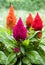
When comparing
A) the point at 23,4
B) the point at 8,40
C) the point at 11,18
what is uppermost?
the point at 23,4

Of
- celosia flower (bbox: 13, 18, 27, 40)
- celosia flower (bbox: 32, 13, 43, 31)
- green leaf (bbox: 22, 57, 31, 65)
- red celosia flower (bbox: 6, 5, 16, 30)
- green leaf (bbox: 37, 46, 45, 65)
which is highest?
red celosia flower (bbox: 6, 5, 16, 30)

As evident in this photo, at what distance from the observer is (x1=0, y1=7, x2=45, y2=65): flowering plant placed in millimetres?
3754

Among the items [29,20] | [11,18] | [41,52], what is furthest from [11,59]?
[29,20]

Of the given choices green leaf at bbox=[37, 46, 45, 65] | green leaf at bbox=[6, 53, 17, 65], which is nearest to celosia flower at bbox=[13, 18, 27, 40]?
green leaf at bbox=[6, 53, 17, 65]

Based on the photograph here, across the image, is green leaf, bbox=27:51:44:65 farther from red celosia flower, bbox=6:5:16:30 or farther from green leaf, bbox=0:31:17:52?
red celosia flower, bbox=6:5:16:30

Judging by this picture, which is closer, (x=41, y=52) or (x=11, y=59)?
(x=11, y=59)

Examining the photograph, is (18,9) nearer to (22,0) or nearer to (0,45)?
(22,0)

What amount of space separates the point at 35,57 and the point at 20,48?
0.23 m

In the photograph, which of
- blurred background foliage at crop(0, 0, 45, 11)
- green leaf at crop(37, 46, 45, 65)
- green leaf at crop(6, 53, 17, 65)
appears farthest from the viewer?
blurred background foliage at crop(0, 0, 45, 11)

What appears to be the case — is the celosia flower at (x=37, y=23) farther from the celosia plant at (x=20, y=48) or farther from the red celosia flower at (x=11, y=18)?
the red celosia flower at (x=11, y=18)

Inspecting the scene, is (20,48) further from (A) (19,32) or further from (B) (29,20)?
(B) (29,20)

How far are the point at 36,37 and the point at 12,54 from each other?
1.44ft

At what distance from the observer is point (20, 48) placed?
12.6 feet

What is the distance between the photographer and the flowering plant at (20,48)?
375cm
